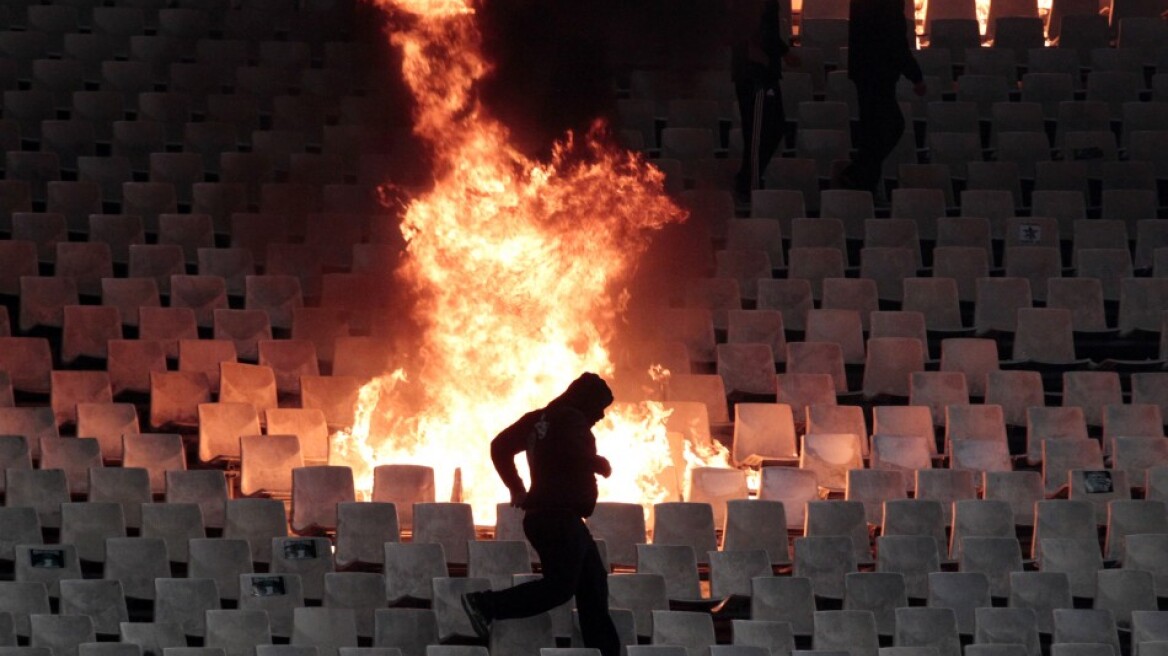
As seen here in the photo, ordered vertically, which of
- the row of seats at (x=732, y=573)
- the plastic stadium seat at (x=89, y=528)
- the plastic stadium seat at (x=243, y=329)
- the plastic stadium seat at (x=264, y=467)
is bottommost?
the row of seats at (x=732, y=573)

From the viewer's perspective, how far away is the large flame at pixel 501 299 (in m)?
8.80

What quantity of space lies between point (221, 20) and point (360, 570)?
5171 mm

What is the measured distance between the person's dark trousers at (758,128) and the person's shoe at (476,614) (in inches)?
175

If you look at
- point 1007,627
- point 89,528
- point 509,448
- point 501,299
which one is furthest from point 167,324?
point 1007,627

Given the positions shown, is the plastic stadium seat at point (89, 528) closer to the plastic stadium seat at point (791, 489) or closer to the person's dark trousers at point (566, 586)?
the person's dark trousers at point (566, 586)

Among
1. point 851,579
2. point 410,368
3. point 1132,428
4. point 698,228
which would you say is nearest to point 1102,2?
point 698,228

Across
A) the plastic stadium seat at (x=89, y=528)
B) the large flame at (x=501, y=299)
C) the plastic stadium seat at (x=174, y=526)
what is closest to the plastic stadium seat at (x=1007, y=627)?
the large flame at (x=501, y=299)

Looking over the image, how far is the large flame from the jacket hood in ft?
4.47

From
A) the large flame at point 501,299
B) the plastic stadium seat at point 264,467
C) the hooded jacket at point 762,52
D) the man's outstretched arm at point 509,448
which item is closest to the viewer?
the man's outstretched arm at point 509,448

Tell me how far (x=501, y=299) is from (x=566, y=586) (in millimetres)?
2790

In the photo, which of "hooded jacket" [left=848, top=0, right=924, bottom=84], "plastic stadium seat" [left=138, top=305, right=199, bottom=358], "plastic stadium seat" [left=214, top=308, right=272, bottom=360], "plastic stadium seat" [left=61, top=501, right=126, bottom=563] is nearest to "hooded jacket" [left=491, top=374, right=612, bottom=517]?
"plastic stadium seat" [left=61, top=501, right=126, bottom=563]

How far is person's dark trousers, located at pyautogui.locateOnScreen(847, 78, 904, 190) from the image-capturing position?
10773mm

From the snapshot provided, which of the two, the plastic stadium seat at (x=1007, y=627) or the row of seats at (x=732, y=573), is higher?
the row of seats at (x=732, y=573)

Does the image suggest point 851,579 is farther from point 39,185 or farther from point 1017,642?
point 39,185
